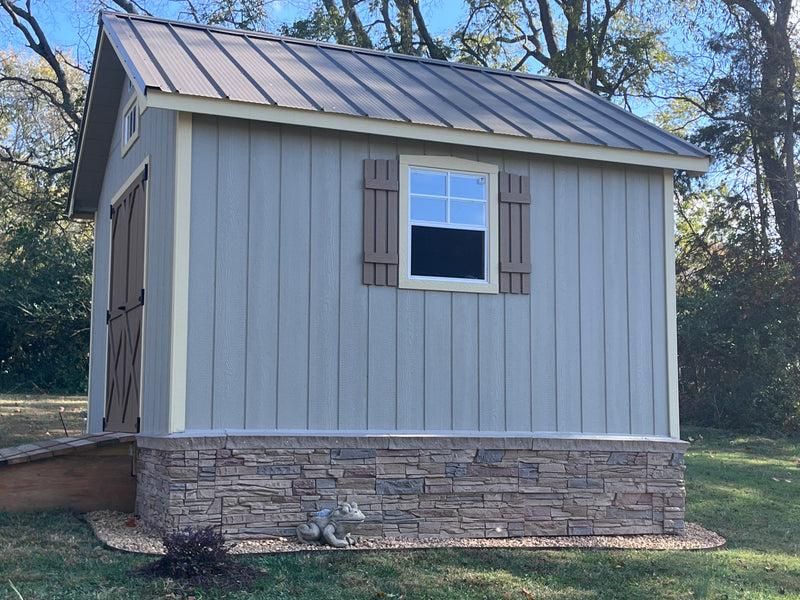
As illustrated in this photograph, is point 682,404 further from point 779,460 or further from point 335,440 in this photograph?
point 335,440

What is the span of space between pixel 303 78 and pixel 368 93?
0.59 m

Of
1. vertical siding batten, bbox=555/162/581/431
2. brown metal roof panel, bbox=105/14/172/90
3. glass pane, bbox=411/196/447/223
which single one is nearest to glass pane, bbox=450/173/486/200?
glass pane, bbox=411/196/447/223

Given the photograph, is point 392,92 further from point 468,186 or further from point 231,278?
point 231,278

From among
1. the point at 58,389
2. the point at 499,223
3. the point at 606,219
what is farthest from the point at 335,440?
the point at 58,389

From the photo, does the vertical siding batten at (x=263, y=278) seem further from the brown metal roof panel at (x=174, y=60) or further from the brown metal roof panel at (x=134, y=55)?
the brown metal roof panel at (x=134, y=55)

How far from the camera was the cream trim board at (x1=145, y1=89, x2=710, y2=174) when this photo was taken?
6.76m

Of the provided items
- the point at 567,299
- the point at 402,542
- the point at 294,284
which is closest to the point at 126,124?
the point at 294,284

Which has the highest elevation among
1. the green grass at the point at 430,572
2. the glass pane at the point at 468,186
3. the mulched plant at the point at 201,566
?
the glass pane at the point at 468,186

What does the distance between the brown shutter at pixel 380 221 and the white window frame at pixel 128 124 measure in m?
2.59

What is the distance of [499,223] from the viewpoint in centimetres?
794

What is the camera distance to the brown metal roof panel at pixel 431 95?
771 cm

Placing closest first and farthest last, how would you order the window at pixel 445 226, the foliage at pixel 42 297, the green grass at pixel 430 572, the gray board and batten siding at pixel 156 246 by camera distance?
the green grass at pixel 430 572
the gray board and batten siding at pixel 156 246
the window at pixel 445 226
the foliage at pixel 42 297

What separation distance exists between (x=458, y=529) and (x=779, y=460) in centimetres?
710

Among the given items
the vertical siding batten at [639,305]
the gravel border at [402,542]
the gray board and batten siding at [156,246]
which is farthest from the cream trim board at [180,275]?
the vertical siding batten at [639,305]
